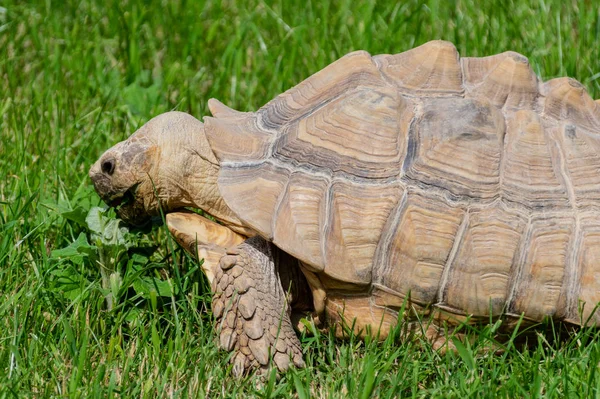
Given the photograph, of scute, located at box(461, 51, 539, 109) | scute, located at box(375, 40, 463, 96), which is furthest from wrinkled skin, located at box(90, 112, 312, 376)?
scute, located at box(461, 51, 539, 109)

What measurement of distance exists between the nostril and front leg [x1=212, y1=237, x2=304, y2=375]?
0.64m

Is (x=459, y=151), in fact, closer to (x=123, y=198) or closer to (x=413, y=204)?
(x=413, y=204)

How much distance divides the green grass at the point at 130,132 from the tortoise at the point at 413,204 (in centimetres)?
15

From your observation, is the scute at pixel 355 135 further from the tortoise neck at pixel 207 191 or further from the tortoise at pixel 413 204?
the tortoise neck at pixel 207 191

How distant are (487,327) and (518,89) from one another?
909 millimetres

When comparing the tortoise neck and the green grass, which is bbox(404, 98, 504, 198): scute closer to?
the green grass

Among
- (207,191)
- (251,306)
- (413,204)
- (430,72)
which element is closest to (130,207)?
(207,191)

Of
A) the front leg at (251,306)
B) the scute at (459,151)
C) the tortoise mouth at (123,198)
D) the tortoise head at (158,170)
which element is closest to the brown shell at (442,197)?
the scute at (459,151)

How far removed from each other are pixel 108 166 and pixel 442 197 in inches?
53.5

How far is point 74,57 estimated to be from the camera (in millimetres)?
5145

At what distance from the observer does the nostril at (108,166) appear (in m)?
3.48

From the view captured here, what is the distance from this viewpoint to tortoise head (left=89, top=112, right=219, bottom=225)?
3465 millimetres

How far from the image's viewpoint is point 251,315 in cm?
310

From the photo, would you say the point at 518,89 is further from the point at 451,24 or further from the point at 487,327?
the point at 451,24
